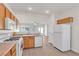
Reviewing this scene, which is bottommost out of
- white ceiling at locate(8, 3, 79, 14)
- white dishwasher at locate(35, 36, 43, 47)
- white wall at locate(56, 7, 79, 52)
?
white dishwasher at locate(35, 36, 43, 47)

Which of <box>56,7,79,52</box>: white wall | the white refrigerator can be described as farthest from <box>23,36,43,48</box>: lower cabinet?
<box>56,7,79,52</box>: white wall

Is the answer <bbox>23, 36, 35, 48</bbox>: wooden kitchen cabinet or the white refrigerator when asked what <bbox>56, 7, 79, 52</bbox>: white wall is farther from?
<bbox>23, 36, 35, 48</bbox>: wooden kitchen cabinet

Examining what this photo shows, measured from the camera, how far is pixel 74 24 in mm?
5414

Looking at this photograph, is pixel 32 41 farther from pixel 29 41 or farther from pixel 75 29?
pixel 75 29

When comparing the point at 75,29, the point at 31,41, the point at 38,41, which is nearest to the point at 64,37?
the point at 75,29

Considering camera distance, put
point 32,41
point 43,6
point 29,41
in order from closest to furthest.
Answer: point 43,6, point 29,41, point 32,41

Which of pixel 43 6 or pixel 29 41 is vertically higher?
pixel 43 6

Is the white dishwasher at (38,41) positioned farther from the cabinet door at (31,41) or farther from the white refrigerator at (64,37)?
the white refrigerator at (64,37)

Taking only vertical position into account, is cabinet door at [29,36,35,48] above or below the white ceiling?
below

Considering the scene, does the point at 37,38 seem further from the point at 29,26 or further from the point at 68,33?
the point at 29,26

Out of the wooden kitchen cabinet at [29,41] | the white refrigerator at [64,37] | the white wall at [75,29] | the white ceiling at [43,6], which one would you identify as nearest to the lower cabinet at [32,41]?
the wooden kitchen cabinet at [29,41]

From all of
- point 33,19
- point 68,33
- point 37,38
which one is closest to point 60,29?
point 68,33

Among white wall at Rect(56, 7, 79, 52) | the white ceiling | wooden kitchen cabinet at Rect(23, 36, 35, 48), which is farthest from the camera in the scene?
wooden kitchen cabinet at Rect(23, 36, 35, 48)

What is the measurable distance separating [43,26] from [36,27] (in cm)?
90
